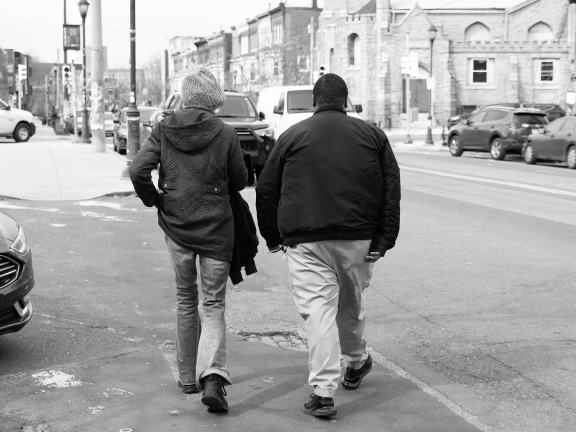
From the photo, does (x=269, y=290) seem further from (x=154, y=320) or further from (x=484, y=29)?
(x=484, y=29)

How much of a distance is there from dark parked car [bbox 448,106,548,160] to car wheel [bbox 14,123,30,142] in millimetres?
17440

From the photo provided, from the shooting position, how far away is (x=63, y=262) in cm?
938

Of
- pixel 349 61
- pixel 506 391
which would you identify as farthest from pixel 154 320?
pixel 349 61

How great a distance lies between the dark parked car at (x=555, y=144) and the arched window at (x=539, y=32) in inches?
1802

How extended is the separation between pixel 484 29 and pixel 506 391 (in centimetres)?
6813

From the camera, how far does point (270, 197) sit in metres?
4.98

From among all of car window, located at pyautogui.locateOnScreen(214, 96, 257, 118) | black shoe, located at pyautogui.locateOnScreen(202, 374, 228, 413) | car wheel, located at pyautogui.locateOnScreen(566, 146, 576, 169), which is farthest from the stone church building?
black shoe, located at pyautogui.locateOnScreen(202, 374, 228, 413)

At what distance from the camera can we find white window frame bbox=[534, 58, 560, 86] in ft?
210

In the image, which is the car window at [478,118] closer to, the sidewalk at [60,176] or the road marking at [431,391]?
the sidewalk at [60,176]

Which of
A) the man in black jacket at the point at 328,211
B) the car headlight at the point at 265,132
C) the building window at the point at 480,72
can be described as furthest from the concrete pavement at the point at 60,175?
the building window at the point at 480,72

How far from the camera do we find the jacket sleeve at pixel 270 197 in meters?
4.93

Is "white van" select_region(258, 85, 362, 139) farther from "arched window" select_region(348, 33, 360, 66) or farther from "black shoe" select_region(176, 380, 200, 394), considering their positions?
"arched window" select_region(348, 33, 360, 66)

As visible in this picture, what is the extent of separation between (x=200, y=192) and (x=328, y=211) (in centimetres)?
72

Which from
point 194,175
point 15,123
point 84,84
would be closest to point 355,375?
point 194,175
